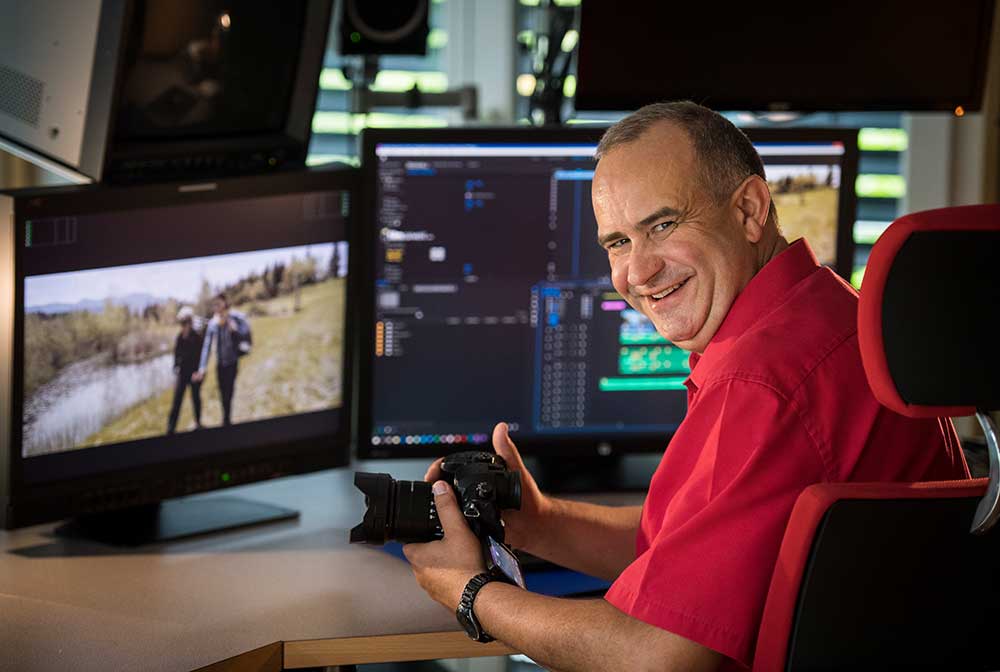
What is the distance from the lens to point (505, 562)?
64.6 inches

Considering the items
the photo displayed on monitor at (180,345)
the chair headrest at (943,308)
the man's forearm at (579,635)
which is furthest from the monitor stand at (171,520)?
the chair headrest at (943,308)

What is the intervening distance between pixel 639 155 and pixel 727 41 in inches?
36.0

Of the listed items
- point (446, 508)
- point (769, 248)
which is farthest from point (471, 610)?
point (769, 248)

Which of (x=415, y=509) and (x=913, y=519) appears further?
(x=415, y=509)

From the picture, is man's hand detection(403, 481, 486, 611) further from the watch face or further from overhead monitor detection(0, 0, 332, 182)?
overhead monitor detection(0, 0, 332, 182)

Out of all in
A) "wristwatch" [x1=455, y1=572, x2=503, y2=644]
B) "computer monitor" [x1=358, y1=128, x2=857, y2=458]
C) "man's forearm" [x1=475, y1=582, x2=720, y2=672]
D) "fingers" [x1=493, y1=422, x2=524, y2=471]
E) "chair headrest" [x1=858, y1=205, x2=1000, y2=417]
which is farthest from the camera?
"computer monitor" [x1=358, y1=128, x2=857, y2=458]

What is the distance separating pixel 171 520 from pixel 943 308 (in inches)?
52.2

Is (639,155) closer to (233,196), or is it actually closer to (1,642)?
(233,196)

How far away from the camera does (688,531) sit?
1414 millimetres

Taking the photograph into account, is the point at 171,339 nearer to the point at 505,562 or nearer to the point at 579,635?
the point at 505,562

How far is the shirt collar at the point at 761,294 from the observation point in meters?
1.61

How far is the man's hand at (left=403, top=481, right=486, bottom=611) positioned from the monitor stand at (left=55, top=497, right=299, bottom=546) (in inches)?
21.7

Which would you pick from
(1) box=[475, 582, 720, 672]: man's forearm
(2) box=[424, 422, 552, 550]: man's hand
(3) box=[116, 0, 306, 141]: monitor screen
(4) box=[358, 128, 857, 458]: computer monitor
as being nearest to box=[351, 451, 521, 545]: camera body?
(1) box=[475, 582, 720, 672]: man's forearm

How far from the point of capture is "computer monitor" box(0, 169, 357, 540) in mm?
1951
